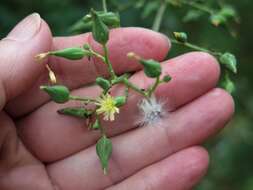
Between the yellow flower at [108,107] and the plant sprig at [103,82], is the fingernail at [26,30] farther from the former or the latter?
the yellow flower at [108,107]

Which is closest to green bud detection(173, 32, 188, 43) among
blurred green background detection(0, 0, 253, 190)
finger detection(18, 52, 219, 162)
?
finger detection(18, 52, 219, 162)

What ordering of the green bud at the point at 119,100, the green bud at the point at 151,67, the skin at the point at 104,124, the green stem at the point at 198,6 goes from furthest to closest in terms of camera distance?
the green stem at the point at 198,6, the skin at the point at 104,124, the green bud at the point at 119,100, the green bud at the point at 151,67

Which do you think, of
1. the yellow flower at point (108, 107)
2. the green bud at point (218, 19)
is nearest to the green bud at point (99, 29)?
the yellow flower at point (108, 107)

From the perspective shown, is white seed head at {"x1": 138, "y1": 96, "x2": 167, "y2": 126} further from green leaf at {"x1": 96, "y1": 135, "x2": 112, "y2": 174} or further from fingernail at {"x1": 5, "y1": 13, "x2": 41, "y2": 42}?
fingernail at {"x1": 5, "y1": 13, "x2": 41, "y2": 42}

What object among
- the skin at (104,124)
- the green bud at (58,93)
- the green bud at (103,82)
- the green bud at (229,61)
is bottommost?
the skin at (104,124)

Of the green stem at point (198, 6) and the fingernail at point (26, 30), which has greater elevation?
the fingernail at point (26, 30)

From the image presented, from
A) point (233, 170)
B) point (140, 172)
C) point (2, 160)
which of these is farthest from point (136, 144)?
point (233, 170)

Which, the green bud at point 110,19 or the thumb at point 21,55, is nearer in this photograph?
the green bud at point 110,19
